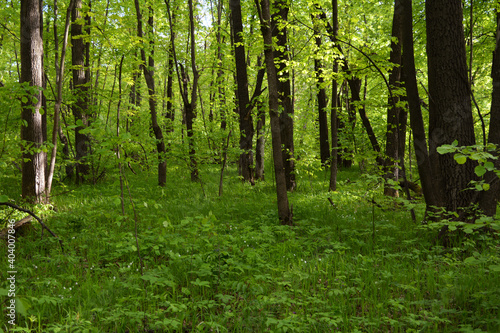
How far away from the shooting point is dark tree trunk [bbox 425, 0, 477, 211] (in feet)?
15.6

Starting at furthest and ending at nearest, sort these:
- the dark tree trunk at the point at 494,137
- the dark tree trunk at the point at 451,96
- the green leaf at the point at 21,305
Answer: the dark tree trunk at the point at 451,96 < the dark tree trunk at the point at 494,137 < the green leaf at the point at 21,305

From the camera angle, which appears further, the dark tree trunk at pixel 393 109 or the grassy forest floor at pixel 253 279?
the dark tree trunk at pixel 393 109

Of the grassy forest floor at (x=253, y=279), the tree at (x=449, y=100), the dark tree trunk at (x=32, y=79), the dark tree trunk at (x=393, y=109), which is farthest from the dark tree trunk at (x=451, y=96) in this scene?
the dark tree trunk at (x=32, y=79)

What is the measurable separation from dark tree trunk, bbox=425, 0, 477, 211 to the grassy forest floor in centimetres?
80

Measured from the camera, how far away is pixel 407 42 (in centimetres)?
507

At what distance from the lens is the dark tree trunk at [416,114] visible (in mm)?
5047

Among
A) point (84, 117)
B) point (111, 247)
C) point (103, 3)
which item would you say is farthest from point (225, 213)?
point (103, 3)

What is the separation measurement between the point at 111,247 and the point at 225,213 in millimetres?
2693

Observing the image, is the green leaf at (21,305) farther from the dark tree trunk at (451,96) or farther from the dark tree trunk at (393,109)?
the dark tree trunk at (393,109)

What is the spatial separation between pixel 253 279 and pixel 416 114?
3945 millimetres

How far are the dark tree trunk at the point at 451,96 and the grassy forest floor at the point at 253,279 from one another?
0.80 meters

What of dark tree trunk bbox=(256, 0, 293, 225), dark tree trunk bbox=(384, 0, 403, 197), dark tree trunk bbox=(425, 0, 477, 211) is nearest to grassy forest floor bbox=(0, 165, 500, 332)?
dark tree trunk bbox=(425, 0, 477, 211)

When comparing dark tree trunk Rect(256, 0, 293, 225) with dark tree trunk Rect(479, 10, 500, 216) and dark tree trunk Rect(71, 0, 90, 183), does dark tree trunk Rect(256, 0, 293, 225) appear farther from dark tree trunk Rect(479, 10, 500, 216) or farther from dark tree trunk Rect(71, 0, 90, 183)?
dark tree trunk Rect(71, 0, 90, 183)

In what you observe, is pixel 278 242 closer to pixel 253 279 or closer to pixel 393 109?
pixel 253 279
